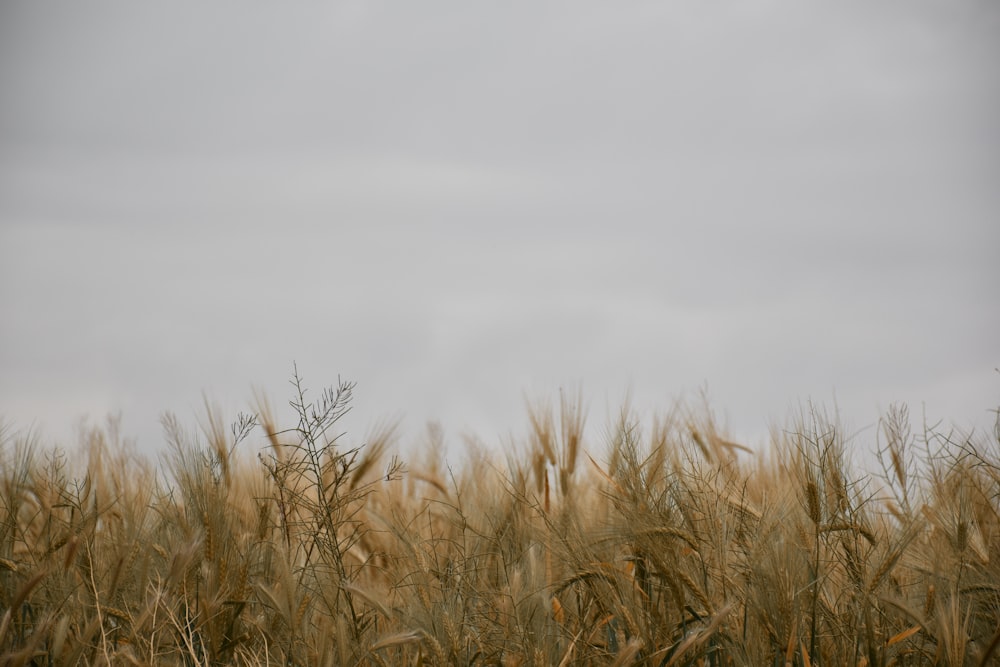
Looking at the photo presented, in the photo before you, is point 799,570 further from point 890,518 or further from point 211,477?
point 211,477

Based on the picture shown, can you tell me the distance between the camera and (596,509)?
10.4 ft

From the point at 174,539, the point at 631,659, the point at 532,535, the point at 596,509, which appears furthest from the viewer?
the point at 596,509

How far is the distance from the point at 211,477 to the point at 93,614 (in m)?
0.60

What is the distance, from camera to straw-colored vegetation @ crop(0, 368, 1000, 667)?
205cm

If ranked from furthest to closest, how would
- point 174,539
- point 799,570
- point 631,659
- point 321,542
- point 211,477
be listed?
point 174,539
point 211,477
point 321,542
point 799,570
point 631,659

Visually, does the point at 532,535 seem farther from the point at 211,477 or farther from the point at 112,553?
the point at 112,553

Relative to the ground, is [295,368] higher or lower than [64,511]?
higher

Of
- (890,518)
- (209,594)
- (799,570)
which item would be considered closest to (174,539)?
(209,594)

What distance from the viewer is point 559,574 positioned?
109 inches

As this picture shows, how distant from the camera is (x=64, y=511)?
10.9 feet

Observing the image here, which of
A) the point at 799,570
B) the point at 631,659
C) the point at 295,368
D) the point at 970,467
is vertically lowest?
the point at 631,659

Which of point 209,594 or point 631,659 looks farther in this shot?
point 209,594

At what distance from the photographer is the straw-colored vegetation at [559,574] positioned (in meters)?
2.05

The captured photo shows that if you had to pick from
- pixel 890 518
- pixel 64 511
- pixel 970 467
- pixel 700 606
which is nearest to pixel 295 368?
pixel 700 606
